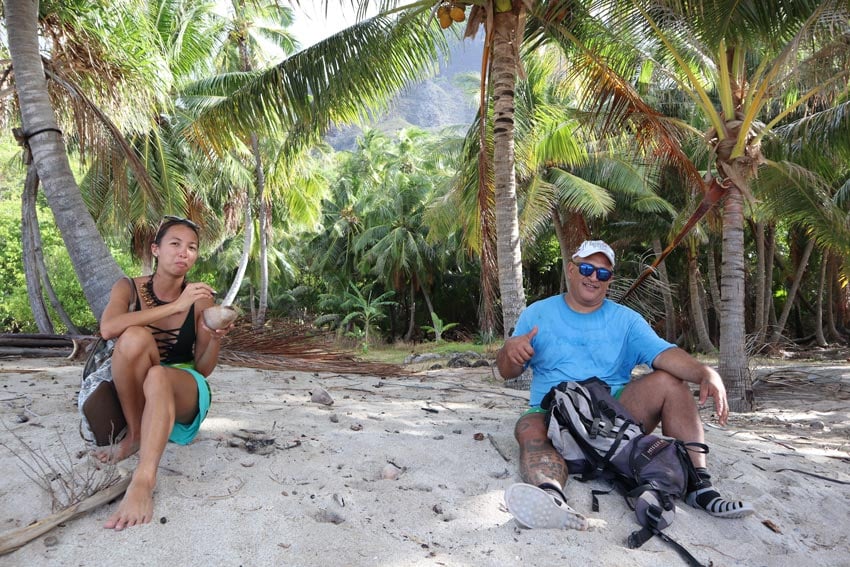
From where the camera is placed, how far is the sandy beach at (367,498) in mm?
2322

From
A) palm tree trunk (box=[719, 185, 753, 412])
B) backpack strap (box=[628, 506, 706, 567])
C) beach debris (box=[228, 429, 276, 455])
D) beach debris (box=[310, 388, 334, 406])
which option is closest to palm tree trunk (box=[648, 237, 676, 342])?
palm tree trunk (box=[719, 185, 753, 412])

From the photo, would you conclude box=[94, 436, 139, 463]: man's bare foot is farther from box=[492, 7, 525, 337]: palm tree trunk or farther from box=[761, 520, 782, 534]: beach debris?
box=[492, 7, 525, 337]: palm tree trunk

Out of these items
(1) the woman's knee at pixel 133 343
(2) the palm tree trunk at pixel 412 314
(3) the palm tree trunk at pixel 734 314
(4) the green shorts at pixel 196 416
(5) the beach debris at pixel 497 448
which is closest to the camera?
(1) the woman's knee at pixel 133 343

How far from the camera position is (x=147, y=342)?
2652 millimetres

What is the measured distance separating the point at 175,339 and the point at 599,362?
7.28 feet

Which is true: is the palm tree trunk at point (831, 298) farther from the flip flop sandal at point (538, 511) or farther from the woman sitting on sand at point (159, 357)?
the woman sitting on sand at point (159, 357)

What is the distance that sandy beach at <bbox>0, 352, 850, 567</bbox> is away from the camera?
91.4 inches

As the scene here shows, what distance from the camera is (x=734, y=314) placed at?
6.92m

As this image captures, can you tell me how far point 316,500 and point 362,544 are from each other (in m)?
0.40

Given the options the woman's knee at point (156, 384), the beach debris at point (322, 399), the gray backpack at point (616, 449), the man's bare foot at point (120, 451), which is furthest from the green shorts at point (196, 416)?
the gray backpack at point (616, 449)

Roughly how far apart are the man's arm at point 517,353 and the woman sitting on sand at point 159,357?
1442mm

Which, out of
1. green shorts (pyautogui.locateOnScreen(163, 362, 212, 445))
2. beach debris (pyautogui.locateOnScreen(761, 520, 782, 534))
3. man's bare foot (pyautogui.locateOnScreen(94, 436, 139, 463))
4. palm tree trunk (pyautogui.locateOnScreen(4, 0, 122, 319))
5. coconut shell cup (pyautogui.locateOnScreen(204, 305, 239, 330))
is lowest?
beach debris (pyautogui.locateOnScreen(761, 520, 782, 534))

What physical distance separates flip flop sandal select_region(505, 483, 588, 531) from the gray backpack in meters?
0.29

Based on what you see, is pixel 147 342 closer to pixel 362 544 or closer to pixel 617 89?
pixel 362 544
